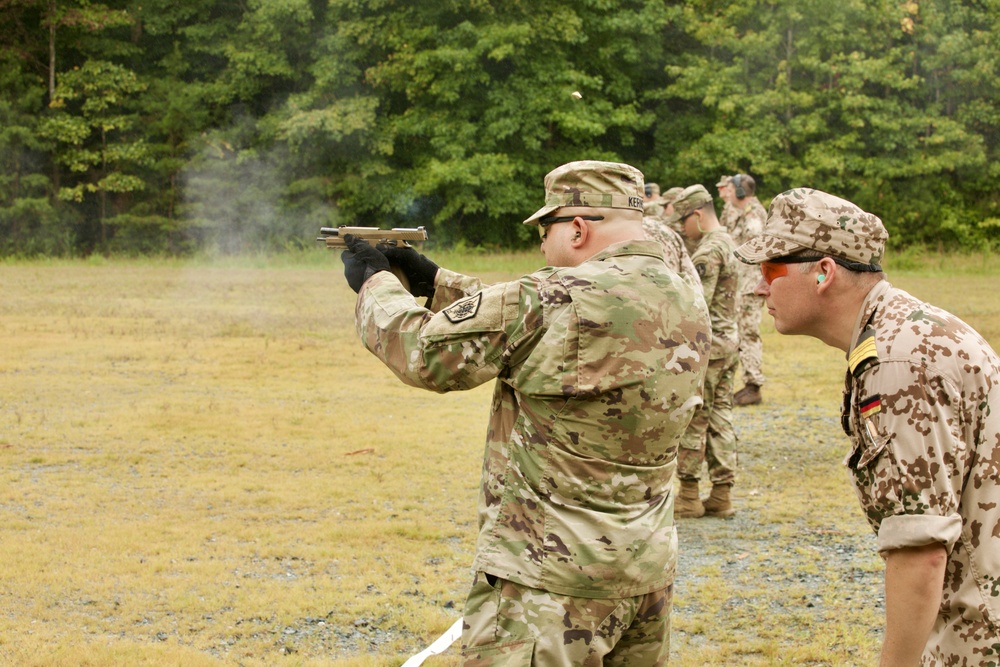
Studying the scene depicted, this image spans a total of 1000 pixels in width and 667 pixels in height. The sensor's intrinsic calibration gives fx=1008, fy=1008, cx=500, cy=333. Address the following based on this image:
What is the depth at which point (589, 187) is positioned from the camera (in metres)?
2.54

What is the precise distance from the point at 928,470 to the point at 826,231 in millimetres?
527

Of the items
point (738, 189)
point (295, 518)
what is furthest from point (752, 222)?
point (295, 518)

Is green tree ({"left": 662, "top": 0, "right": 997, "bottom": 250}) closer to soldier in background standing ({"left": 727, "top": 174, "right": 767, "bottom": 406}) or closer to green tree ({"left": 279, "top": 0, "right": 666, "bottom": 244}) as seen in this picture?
green tree ({"left": 279, "top": 0, "right": 666, "bottom": 244})

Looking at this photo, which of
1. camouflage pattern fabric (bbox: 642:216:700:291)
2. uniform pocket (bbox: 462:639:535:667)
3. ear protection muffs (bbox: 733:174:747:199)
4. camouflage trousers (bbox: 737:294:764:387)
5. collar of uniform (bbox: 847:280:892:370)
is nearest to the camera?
collar of uniform (bbox: 847:280:892:370)

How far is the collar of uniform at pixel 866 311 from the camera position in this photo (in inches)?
79.1

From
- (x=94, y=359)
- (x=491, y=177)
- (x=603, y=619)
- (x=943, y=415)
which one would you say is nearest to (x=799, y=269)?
(x=943, y=415)

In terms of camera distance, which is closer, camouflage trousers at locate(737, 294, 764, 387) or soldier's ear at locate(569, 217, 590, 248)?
soldier's ear at locate(569, 217, 590, 248)

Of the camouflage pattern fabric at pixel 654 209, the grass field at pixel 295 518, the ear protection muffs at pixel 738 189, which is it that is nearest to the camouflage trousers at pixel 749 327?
the grass field at pixel 295 518

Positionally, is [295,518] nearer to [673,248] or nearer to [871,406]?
[673,248]

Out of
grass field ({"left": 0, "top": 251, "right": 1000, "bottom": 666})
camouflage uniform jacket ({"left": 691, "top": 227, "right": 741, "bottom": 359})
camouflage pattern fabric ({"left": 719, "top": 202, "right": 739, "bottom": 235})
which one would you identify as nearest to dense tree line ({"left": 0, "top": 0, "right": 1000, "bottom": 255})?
grass field ({"left": 0, "top": 251, "right": 1000, "bottom": 666})

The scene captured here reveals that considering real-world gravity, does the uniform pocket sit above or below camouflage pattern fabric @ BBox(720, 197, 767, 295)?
below

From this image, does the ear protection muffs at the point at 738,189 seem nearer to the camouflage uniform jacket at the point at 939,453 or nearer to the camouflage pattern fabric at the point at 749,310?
the camouflage pattern fabric at the point at 749,310

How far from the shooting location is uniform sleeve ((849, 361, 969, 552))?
72.1 inches

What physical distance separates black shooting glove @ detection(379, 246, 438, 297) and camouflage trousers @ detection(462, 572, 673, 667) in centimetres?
99
